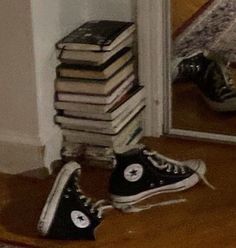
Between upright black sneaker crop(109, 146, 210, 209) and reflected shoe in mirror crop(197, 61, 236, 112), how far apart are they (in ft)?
1.28

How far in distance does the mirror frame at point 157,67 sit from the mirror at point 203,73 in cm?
2

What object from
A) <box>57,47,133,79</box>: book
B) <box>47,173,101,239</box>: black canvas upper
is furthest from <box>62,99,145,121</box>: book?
<box>47,173,101,239</box>: black canvas upper

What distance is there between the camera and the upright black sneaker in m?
2.25

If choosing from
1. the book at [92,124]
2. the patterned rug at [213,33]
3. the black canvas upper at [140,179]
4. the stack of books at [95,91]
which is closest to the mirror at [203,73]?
the patterned rug at [213,33]

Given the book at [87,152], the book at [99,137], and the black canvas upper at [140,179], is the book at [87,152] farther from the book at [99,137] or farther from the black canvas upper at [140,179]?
the black canvas upper at [140,179]

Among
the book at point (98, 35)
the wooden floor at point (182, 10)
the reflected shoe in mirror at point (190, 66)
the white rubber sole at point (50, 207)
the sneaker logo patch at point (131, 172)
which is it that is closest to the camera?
the white rubber sole at point (50, 207)

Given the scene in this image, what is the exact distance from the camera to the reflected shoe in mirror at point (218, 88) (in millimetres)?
2660

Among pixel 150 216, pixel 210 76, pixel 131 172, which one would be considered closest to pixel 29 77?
pixel 131 172

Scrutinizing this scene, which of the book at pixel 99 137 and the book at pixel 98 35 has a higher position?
the book at pixel 98 35

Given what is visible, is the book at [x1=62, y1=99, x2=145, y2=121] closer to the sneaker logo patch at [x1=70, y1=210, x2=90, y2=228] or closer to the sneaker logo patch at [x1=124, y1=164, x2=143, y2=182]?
the sneaker logo patch at [x1=124, y1=164, x2=143, y2=182]

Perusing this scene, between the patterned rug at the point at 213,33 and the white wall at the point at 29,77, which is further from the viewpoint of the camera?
the patterned rug at the point at 213,33

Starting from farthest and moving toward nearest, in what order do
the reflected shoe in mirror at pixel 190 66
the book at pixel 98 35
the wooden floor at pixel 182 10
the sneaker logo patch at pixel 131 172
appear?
the reflected shoe in mirror at pixel 190 66
the wooden floor at pixel 182 10
the book at pixel 98 35
the sneaker logo patch at pixel 131 172

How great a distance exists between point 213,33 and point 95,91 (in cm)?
46

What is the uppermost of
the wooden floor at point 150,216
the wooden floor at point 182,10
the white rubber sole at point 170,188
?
the wooden floor at point 182,10
